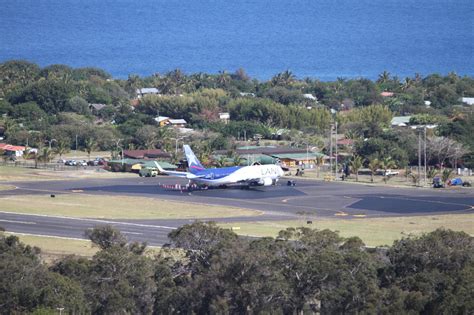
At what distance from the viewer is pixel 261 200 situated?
341 feet

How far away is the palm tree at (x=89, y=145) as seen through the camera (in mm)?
143137

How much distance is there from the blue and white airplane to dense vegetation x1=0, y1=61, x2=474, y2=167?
2011 centimetres

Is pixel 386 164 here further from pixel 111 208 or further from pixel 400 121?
pixel 400 121

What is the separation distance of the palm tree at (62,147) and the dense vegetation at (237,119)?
343 mm

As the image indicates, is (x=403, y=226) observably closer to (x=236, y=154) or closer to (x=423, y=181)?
(x=423, y=181)

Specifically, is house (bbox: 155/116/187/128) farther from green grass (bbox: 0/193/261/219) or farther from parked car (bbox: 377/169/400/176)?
green grass (bbox: 0/193/261/219)

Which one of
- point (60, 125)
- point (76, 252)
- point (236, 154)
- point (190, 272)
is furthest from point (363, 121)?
point (190, 272)

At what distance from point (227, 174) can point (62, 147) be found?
36706 millimetres

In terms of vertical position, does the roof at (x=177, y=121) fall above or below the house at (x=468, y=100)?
below

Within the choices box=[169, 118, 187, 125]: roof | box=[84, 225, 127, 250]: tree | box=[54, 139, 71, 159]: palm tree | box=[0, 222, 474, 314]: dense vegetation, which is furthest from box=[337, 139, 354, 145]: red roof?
box=[0, 222, 474, 314]: dense vegetation

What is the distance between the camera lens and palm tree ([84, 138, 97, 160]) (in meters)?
143

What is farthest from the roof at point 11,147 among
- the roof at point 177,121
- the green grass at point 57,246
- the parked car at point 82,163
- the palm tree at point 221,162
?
the green grass at point 57,246

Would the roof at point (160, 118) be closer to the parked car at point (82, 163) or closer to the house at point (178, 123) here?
the house at point (178, 123)

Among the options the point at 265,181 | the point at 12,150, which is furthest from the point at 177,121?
the point at 265,181
